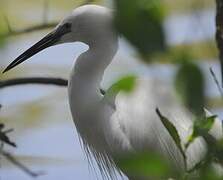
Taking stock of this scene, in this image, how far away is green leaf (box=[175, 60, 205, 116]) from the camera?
0.34m

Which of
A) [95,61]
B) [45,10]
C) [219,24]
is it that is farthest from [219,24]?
[45,10]

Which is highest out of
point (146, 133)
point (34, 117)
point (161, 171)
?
point (161, 171)

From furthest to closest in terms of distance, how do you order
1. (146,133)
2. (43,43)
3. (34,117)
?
(34,117), (43,43), (146,133)

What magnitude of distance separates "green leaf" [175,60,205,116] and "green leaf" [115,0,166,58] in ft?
0.05

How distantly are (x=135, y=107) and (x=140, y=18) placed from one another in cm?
114

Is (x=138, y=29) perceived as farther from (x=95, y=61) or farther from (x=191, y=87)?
(x=95, y=61)

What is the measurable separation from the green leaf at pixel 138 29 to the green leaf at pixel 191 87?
0.05 feet

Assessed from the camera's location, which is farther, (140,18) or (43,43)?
(43,43)

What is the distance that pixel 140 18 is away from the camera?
34cm

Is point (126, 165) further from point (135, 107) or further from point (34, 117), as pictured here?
point (34, 117)

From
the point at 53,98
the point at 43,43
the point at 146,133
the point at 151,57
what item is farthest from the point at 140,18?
the point at 53,98

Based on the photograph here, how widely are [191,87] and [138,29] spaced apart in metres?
0.04

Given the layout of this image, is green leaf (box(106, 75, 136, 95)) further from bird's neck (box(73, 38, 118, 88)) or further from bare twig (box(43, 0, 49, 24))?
bare twig (box(43, 0, 49, 24))

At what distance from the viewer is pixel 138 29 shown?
0.33 meters
